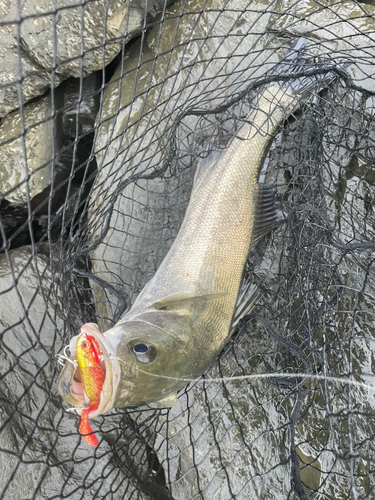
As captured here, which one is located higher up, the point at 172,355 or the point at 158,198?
the point at 158,198

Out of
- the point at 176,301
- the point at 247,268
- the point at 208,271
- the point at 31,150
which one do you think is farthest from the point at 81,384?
the point at 31,150

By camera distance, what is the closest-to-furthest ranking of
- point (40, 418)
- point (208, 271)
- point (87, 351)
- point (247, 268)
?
point (87, 351)
point (208, 271)
point (247, 268)
point (40, 418)

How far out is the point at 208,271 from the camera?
2781 millimetres

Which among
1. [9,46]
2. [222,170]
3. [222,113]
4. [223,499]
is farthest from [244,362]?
[9,46]

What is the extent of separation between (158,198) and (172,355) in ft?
6.19

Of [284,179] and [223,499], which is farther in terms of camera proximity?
[284,179]

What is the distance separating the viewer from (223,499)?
11.0 feet

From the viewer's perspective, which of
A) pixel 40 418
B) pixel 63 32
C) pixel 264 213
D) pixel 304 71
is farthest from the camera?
pixel 63 32

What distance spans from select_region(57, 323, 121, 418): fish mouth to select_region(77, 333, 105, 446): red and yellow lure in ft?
0.07

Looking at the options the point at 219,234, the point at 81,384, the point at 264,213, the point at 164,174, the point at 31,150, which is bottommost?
the point at 81,384

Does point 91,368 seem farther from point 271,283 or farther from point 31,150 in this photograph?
point 31,150

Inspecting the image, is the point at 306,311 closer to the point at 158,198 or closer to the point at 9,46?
the point at 158,198

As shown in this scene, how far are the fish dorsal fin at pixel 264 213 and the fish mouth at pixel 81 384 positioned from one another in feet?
5.00

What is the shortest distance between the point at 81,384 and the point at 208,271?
1.20 meters
